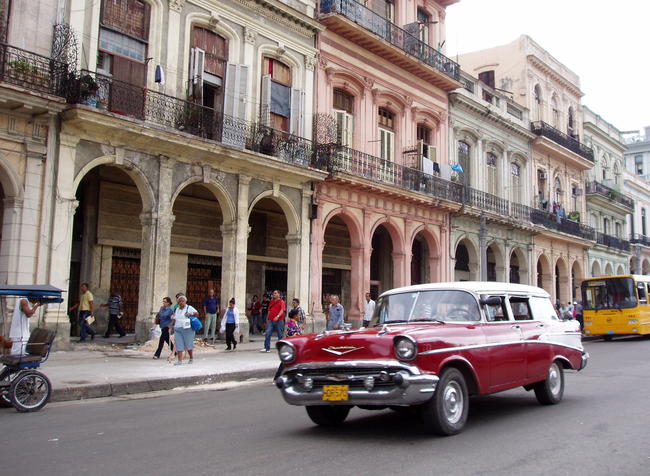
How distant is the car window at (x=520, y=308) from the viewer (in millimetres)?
8281

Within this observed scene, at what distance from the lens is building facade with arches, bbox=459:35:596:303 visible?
34781mm

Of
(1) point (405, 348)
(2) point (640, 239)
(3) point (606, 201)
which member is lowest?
(1) point (405, 348)

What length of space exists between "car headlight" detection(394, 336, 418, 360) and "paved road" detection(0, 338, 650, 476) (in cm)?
82

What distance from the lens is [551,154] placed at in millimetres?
36719

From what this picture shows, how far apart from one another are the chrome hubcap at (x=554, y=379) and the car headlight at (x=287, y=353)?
372 centimetres

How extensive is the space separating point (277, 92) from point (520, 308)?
546 inches

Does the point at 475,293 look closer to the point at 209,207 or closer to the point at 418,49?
the point at 209,207

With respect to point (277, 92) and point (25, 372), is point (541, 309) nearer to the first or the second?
point (25, 372)

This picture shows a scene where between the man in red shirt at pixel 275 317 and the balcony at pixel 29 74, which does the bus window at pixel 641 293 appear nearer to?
the man in red shirt at pixel 275 317

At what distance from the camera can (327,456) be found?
5.79 meters

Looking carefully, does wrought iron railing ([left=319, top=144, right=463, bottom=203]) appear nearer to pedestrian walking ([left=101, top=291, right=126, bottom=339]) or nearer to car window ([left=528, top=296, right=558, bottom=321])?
pedestrian walking ([left=101, top=291, right=126, bottom=339])

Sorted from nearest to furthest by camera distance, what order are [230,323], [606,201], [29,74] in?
1. [29,74]
2. [230,323]
3. [606,201]

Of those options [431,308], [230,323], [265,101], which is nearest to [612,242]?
[265,101]

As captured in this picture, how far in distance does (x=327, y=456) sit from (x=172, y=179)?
1252 cm
